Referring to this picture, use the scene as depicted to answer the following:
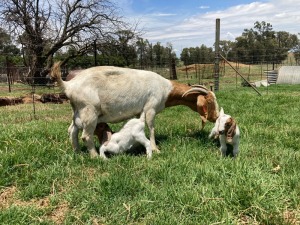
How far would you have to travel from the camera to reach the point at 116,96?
5.52m

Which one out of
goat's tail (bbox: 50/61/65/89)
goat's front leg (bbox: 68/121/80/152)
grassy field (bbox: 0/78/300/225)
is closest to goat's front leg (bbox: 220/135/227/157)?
grassy field (bbox: 0/78/300/225)

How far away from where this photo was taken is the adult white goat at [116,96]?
5.30 m

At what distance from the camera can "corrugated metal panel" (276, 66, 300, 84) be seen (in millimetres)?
26105

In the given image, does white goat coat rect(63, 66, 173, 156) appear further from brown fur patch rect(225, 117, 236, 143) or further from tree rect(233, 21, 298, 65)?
tree rect(233, 21, 298, 65)

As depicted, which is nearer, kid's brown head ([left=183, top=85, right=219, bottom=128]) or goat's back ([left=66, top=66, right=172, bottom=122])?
goat's back ([left=66, top=66, right=172, bottom=122])

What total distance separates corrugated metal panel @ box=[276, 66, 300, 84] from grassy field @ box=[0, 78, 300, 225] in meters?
21.5

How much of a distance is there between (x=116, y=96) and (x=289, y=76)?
Answer: 23849mm

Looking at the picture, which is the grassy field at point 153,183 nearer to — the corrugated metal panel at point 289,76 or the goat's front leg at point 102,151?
the goat's front leg at point 102,151

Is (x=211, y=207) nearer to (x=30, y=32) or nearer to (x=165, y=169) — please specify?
(x=165, y=169)

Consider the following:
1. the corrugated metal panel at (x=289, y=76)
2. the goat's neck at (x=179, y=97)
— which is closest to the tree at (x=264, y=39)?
the corrugated metal panel at (x=289, y=76)

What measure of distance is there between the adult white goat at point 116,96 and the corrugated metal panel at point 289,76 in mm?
21847

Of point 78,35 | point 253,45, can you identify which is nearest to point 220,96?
point 78,35

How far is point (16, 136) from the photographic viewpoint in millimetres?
5984

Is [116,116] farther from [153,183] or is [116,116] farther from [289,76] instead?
[289,76]
